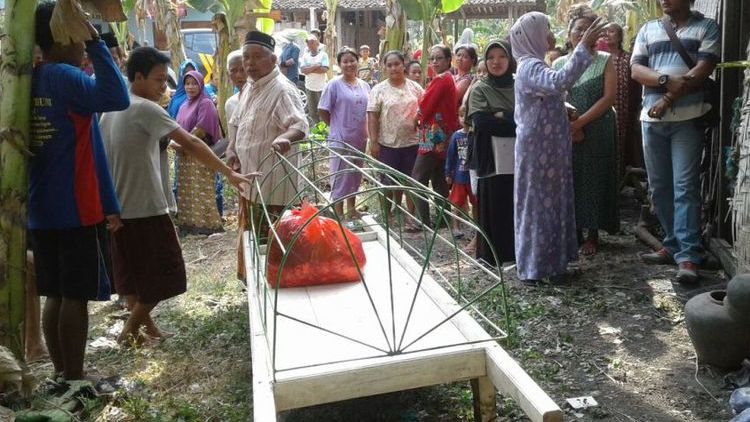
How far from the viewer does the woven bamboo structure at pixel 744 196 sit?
409cm

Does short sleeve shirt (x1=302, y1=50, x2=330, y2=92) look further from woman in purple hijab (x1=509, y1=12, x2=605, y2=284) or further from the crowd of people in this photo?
woman in purple hijab (x1=509, y1=12, x2=605, y2=284)

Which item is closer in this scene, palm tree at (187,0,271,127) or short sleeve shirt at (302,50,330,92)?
palm tree at (187,0,271,127)

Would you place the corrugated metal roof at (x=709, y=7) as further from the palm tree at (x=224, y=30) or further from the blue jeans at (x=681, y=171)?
the palm tree at (x=224, y=30)

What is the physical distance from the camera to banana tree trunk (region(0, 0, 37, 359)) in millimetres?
3047

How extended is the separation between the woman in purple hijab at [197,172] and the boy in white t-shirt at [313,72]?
6.28 meters

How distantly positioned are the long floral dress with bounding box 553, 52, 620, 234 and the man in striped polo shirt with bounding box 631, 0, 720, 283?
49 centimetres

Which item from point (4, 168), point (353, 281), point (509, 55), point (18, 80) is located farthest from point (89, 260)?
point (509, 55)

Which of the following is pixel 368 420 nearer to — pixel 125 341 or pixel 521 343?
pixel 521 343

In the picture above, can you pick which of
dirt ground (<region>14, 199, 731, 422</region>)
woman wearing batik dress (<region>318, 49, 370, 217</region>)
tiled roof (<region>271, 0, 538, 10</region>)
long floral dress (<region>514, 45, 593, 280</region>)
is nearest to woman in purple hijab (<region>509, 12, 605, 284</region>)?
long floral dress (<region>514, 45, 593, 280</region>)

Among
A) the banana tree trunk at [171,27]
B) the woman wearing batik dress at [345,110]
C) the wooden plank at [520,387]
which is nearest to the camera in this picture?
the wooden plank at [520,387]

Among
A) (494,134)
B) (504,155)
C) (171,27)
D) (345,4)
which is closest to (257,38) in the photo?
A: (494,134)

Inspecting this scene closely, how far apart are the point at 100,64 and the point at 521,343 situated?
2637 millimetres

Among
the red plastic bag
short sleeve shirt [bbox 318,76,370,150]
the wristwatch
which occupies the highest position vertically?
the wristwatch

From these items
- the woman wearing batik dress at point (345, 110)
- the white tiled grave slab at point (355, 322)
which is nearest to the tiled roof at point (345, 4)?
the woman wearing batik dress at point (345, 110)
